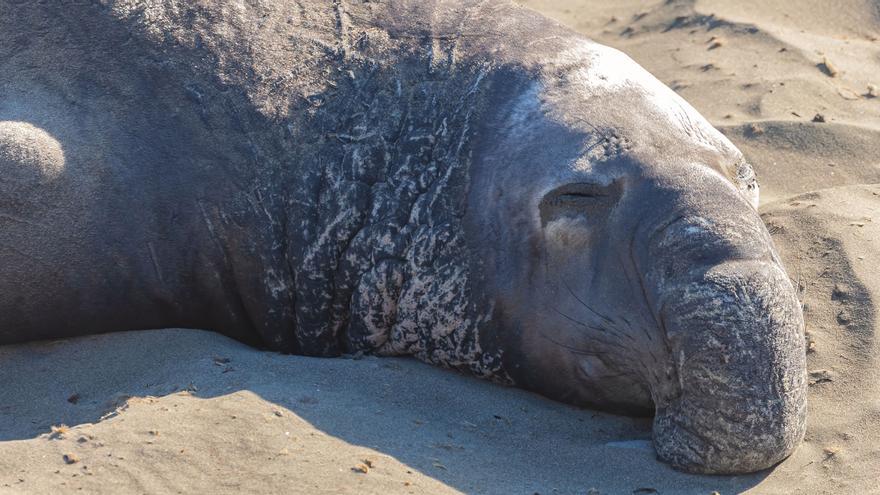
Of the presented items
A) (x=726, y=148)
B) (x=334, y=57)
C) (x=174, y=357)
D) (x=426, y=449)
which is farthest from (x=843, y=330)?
(x=174, y=357)

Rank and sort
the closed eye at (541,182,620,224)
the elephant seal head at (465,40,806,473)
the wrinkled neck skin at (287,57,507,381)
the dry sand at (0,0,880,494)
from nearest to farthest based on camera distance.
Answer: the dry sand at (0,0,880,494)
the elephant seal head at (465,40,806,473)
the closed eye at (541,182,620,224)
the wrinkled neck skin at (287,57,507,381)

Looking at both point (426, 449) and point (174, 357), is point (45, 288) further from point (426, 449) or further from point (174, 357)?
point (426, 449)

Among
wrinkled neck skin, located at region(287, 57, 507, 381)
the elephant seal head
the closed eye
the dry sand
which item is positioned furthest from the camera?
wrinkled neck skin, located at region(287, 57, 507, 381)

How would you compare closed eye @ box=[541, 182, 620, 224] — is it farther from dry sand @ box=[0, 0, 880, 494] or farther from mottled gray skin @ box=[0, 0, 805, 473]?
dry sand @ box=[0, 0, 880, 494]

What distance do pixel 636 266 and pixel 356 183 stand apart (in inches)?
39.3

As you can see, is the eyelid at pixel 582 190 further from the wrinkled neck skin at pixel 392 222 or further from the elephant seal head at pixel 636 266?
the wrinkled neck skin at pixel 392 222

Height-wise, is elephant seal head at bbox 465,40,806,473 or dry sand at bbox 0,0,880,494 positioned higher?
elephant seal head at bbox 465,40,806,473

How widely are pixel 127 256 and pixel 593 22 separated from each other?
5145mm

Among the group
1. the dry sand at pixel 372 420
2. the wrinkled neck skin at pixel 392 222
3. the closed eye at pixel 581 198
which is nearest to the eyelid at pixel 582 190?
the closed eye at pixel 581 198

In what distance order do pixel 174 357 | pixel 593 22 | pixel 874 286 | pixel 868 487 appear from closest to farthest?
pixel 868 487 → pixel 174 357 → pixel 874 286 → pixel 593 22

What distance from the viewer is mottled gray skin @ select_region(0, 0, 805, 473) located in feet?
12.6

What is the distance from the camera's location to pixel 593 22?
28.3 ft

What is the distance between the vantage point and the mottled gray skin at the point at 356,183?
3.84 m

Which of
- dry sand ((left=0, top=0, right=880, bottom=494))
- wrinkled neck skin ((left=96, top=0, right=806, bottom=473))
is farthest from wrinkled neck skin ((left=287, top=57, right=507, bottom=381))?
dry sand ((left=0, top=0, right=880, bottom=494))
